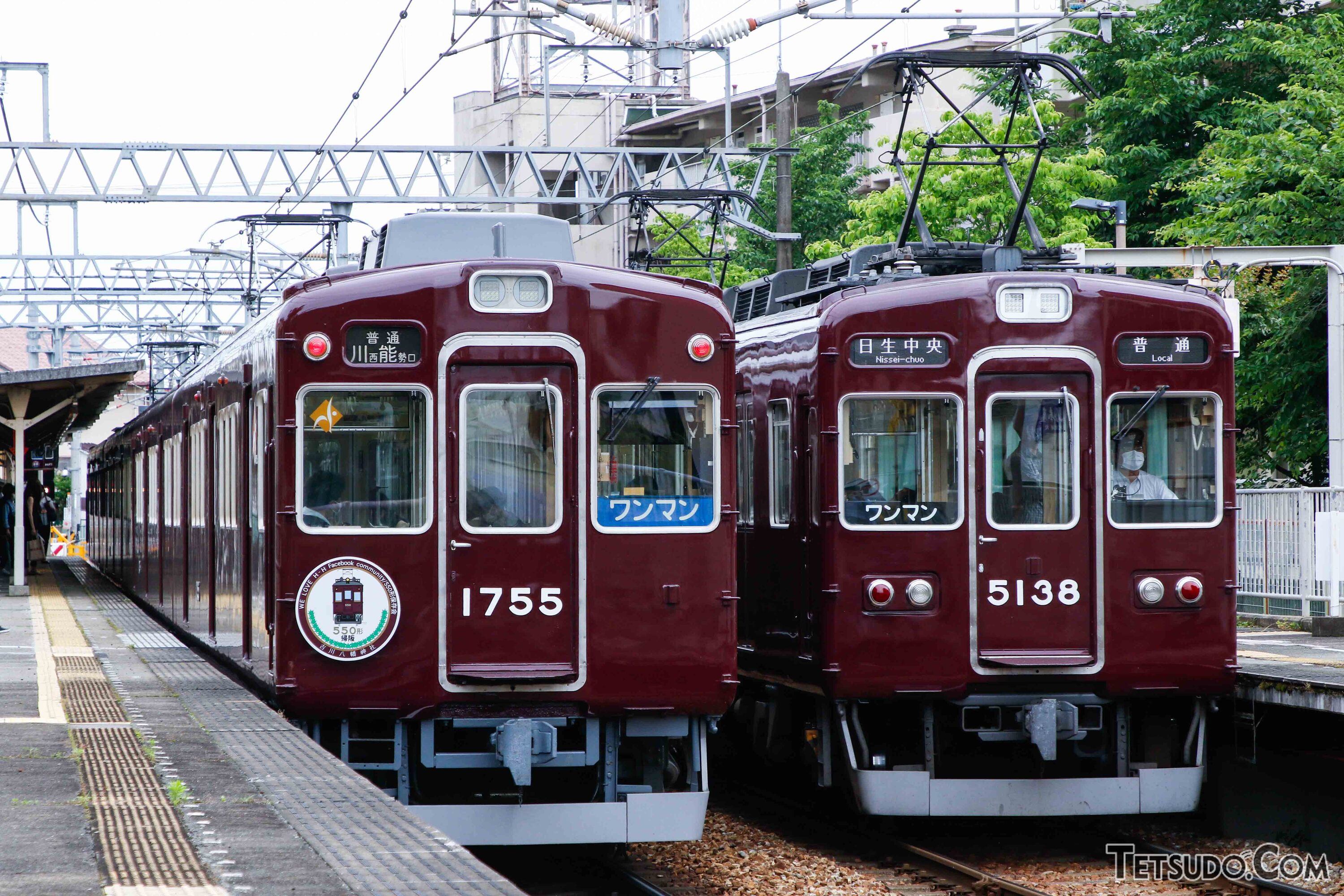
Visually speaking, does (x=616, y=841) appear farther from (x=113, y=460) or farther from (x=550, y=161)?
(x=550, y=161)

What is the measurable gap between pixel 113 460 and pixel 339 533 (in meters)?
19.4

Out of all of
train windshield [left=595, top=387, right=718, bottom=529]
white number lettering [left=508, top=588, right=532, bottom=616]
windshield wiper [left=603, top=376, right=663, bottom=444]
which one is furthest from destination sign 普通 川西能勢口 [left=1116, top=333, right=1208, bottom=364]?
white number lettering [left=508, top=588, right=532, bottom=616]

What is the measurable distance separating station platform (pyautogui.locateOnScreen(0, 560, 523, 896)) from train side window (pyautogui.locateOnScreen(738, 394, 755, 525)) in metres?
3.25

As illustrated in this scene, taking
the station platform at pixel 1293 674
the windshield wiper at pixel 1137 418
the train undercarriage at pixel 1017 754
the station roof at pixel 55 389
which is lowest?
the train undercarriage at pixel 1017 754

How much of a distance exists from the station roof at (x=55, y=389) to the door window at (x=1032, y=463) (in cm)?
1423

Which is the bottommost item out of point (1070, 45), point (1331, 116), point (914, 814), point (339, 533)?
point (914, 814)

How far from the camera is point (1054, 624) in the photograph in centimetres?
930

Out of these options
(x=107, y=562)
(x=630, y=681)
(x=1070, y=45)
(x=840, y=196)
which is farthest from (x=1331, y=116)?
(x=107, y=562)

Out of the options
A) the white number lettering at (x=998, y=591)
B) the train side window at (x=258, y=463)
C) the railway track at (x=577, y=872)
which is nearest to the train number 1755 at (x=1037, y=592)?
the white number lettering at (x=998, y=591)

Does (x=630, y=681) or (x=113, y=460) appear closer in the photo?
(x=630, y=681)

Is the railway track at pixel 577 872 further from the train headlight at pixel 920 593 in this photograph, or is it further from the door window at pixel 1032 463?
the door window at pixel 1032 463

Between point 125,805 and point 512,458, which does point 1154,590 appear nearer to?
point 512,458

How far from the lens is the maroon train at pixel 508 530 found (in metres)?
8.16

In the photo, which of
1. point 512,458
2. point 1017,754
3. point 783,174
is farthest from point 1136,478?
point 783,174
